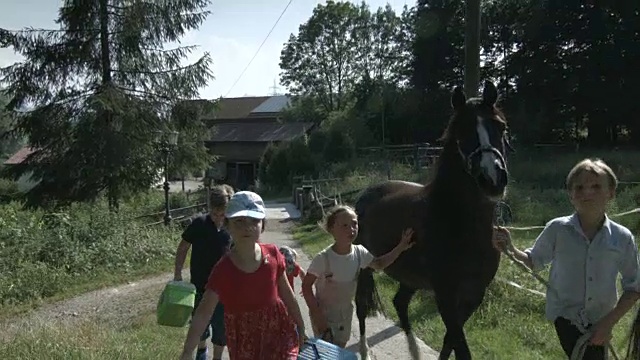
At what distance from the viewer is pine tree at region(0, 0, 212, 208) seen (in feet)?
52.3

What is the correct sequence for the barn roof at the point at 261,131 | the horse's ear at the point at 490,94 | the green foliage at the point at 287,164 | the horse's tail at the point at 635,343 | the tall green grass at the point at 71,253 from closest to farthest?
the horse's tail at the point at 635,343
the horse's ear at the point at 490,94
the tall green grass at the point at 71,253
the green foliage at the point at 287,164
the barn roof at the point at 261,131

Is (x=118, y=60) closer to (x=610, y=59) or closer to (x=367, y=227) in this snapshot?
(x=367, y=227)

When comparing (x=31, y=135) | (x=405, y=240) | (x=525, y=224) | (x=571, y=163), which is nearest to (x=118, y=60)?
(x=31, y=135)

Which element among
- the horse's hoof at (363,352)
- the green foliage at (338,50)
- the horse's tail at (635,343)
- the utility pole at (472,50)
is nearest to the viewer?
the horse's tail at (635,343)

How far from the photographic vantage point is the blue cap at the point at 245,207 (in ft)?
9.64

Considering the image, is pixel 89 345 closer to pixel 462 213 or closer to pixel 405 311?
pixel 405 311

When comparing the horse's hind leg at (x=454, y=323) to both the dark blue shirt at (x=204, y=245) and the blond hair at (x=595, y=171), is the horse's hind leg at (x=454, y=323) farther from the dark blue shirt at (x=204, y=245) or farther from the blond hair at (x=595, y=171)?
the dark blue shirt at (x=204, y=245)

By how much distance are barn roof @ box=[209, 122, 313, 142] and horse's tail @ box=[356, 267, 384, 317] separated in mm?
42177

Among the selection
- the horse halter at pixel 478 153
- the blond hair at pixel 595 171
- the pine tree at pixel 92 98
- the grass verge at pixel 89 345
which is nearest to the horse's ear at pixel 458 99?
the horse halter at pixel 478 153

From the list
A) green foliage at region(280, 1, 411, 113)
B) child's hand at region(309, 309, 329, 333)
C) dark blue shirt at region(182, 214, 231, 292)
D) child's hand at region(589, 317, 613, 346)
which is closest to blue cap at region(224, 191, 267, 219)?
child's hand at region(309, 309, 329, 333)

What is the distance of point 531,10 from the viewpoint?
33.6 metres

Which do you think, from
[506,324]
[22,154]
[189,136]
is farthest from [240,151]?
[506,324]

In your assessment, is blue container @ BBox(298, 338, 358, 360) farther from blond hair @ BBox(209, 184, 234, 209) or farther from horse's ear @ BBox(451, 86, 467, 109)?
blond hair @ BBox(209, 184, 234, 209)

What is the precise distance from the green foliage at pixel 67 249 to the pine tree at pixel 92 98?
6.22 ft
